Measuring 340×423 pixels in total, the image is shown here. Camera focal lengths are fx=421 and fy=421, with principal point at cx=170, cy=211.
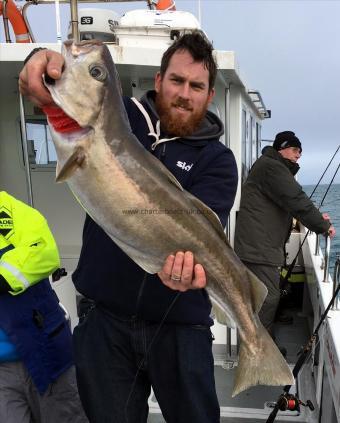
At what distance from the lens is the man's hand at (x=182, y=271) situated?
1.88 m

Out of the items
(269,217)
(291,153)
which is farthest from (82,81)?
(291,153)

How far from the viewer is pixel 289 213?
5.10 metres

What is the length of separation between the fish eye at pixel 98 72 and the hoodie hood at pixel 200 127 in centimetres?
74

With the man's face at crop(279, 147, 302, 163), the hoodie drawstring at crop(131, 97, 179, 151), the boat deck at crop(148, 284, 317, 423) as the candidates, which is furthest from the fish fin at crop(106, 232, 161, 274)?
the man's face at crop(279, 147, 302, 163)

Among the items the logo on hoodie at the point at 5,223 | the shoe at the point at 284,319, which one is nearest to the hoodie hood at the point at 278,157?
the shoe at the point at 284,319

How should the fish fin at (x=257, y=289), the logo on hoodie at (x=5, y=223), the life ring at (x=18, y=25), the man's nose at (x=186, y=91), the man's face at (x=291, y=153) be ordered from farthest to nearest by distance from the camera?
the life ring at (x=18, y=25) < the man's face at (x=291, y=153) < the logo on hoodie at (x=5, y=223) < the man's nose at (x=186, y=91) < the fish fin at (x=257, y=289)

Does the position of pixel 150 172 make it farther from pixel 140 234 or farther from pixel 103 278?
pixel 103 278

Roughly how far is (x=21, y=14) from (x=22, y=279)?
4.44 meters

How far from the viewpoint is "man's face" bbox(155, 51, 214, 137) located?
88.7 inches

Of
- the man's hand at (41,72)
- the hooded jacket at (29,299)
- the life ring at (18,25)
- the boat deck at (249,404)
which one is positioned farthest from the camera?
the life ring at (18,25)

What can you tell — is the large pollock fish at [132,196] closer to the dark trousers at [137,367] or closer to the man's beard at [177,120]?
the dark trousers at [137,367]

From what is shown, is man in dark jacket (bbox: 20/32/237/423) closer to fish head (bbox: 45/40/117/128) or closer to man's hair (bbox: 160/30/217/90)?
man's hair (bbox: 160/30/217/90)

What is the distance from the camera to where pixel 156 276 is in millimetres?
2312

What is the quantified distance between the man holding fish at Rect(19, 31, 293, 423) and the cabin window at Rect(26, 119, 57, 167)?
176 inches
